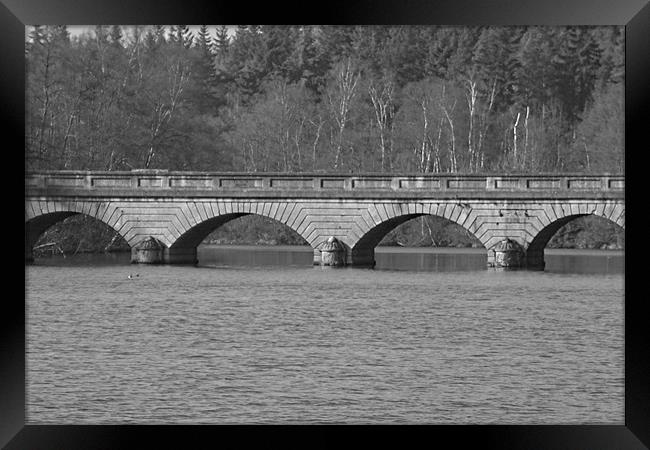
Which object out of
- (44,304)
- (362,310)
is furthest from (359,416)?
(44,304)

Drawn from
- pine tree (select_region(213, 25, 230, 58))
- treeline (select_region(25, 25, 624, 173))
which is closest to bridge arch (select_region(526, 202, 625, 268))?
treeline (select_region(25, 25, 624, 173))

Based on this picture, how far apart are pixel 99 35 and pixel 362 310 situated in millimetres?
38781

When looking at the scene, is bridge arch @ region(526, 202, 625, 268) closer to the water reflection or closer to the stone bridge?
the stone bridge

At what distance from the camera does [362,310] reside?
94.4 ft

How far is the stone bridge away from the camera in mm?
40906

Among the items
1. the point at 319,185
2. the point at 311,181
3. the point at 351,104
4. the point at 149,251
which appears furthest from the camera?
the point at 351,104

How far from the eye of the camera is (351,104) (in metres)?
64.6

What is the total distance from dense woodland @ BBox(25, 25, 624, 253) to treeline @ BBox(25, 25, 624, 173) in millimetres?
94

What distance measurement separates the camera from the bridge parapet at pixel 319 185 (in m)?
41.0

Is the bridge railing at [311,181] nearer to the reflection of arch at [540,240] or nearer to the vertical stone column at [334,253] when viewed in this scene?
the reflection of arch at [540,240]

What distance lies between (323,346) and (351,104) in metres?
42.7
